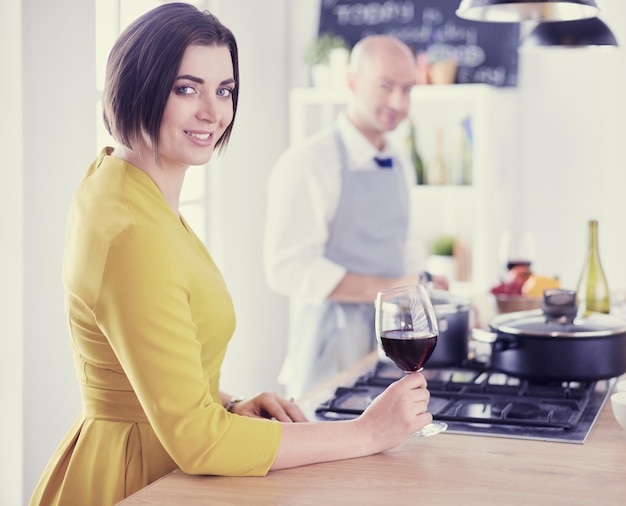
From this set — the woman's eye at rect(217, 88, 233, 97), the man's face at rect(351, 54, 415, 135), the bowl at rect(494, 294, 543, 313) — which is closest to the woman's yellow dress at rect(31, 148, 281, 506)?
the woman's eye at rect(217, 88, 233, 97)

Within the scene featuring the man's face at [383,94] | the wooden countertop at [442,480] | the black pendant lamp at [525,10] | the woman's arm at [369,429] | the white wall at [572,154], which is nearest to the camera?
the wooden countertop at [442,480]

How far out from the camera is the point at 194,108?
1.59m

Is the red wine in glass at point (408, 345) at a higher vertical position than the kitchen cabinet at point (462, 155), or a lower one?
lower

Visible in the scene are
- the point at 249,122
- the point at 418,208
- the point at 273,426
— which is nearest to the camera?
the point at 273,426

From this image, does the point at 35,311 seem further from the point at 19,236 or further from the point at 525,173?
the point at 525,173

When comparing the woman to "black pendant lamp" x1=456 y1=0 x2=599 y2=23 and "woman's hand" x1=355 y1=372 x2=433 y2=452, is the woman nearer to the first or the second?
"woman's hand" x1=355 y1=372 x2=433 y2=452

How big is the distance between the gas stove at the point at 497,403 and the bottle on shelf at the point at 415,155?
8.55 feet

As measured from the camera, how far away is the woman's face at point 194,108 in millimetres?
1567

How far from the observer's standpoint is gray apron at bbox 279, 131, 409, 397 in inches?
139

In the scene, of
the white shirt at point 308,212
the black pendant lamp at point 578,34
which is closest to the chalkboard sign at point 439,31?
the white shirt at point 308,212

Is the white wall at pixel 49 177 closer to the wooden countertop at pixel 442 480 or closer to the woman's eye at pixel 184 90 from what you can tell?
the woman's eye at pixel 184 90

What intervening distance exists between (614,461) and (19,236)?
71.3 inches

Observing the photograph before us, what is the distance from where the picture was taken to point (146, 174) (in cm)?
159

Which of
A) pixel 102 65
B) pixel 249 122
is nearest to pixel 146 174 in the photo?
pixel 102 65
